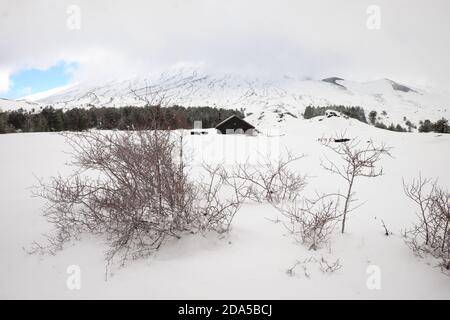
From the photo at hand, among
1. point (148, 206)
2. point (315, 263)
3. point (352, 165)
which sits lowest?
point (315, 263)

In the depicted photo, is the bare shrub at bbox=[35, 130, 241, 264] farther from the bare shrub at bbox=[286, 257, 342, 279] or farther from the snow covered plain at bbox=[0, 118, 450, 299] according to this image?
the bare shrub at bbox=[286, 257, 342, 279]

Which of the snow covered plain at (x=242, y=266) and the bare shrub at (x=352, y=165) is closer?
the snow covered plain at (x=242, y=266)

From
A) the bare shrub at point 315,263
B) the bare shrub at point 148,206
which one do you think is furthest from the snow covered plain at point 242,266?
the bare shrub at point 148,206

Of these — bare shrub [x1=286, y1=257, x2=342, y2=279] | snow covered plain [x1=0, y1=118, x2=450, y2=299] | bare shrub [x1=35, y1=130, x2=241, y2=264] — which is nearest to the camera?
snow covered plain [x1=0, y1=118, x2=450, y2=299]

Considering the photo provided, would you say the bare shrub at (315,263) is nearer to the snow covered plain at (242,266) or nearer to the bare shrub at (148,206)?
the snow covered plain at (242,266)

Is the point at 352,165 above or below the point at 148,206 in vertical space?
above

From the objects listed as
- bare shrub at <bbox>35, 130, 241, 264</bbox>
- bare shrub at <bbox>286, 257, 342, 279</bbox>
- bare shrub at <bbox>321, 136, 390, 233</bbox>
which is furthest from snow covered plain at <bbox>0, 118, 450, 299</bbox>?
bare shrub at <bbox>321, 136, 390, 233</bbox>

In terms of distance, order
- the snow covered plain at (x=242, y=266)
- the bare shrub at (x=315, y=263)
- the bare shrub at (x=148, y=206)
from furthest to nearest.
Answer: the bare shrub at (x=148, y=206) → the bare shrub at (x=315, y=263) → the snow covered plain at (x=242, y=266)

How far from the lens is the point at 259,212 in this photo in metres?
5.73

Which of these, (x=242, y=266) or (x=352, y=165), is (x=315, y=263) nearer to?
(x=242, y=266)

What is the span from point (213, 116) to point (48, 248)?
59596mm

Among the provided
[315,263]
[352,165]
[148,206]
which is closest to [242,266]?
[315,263]

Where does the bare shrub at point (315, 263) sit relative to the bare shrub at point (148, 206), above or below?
below
